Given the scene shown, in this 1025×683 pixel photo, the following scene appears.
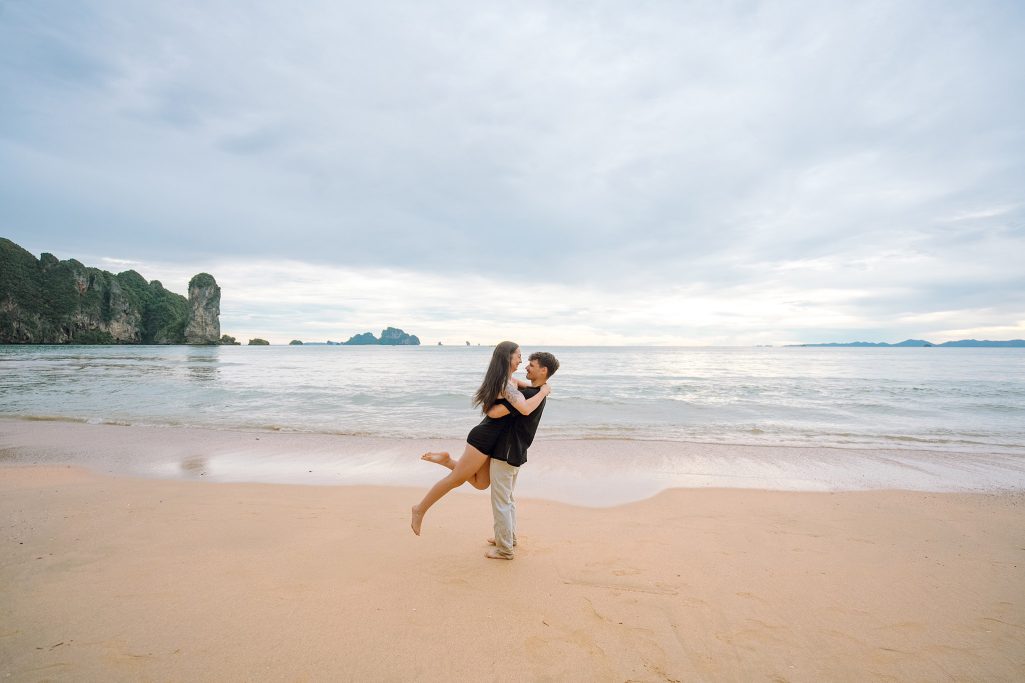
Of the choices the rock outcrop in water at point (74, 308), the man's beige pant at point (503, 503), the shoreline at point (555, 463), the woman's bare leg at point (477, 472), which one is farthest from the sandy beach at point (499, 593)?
the rock outcrop in water at point (74, 308)

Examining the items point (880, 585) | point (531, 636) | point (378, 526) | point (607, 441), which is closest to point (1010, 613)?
point (880, 585)

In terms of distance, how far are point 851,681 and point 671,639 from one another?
1.03 m

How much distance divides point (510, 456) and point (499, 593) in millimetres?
1089

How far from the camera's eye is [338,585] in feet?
12.4

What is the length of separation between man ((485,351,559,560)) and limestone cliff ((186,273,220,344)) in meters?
145

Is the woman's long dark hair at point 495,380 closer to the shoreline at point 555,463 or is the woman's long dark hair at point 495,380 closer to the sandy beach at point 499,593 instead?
the sandy beach at point 499,593

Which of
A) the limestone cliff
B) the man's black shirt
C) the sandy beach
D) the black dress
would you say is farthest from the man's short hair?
the limestone cliff

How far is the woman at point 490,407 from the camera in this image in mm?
4035

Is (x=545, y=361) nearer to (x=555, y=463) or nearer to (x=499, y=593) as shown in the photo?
(x=499, y=593)

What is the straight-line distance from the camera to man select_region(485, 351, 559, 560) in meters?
4.14

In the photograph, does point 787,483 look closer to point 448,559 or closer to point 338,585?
point 448,559

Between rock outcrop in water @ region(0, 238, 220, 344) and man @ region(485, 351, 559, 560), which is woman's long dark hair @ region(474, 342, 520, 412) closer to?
man @ region(485, 351, 559, 560)

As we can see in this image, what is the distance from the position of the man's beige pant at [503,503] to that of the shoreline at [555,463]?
7.01 ft

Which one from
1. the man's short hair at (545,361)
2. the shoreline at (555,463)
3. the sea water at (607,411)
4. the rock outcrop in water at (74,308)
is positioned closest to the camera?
the man's short hair at (545,361)
